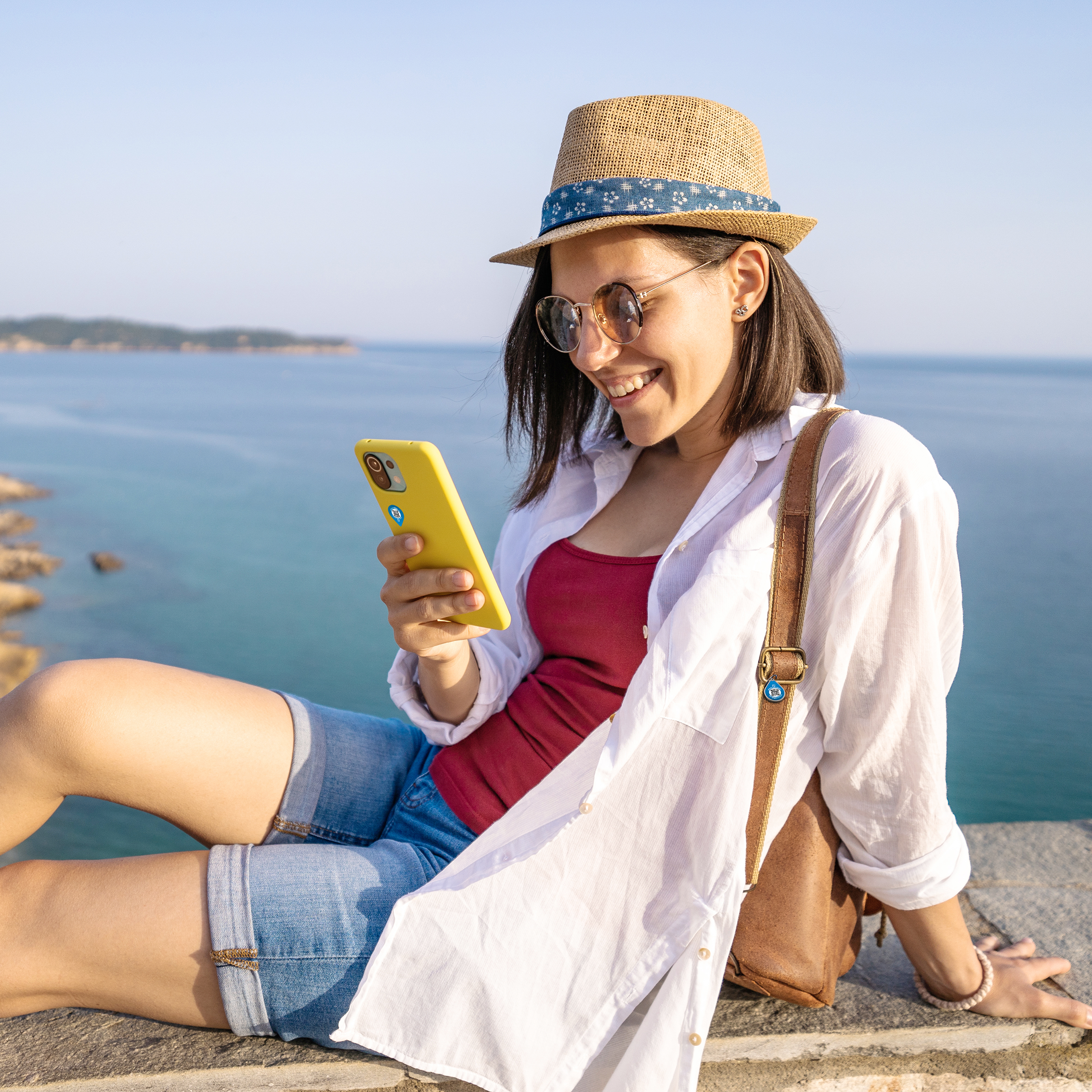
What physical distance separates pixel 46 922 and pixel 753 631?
1292 millimetres

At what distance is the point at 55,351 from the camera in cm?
7450

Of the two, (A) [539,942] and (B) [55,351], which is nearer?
(A) [539,942]

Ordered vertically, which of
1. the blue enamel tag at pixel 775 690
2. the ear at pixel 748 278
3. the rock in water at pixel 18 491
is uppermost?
the ear at pixel 748 278

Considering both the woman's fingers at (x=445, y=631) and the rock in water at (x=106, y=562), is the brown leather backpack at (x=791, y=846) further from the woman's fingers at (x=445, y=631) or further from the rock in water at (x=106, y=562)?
the rock in water at (x=106, y=562)

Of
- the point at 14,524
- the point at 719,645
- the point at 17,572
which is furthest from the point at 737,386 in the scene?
the point at 14,524

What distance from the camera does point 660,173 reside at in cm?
173

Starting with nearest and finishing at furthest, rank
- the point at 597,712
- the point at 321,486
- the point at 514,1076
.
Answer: the point at 514,1076 → the point at 597,712 → the point at 321,486

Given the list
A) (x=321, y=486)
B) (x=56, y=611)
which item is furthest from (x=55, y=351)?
(x=56, y=611)

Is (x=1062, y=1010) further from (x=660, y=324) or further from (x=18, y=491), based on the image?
(x=18, y=491)

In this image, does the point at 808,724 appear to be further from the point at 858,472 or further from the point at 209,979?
the point at 209,979

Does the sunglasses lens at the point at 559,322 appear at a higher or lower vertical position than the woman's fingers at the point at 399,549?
higher

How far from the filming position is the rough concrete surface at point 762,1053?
1.64 metres

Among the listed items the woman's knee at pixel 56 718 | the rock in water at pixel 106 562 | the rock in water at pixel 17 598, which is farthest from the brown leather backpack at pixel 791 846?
the rock in water at pixel 106 562

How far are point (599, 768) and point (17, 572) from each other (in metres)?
12.9
